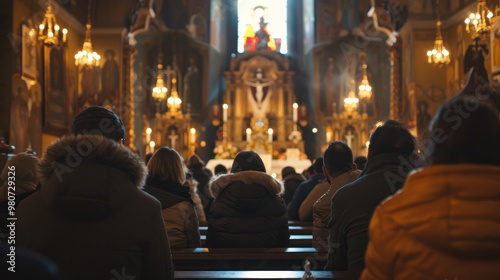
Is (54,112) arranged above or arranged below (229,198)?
above

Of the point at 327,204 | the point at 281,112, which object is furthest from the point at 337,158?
the point at 281,112

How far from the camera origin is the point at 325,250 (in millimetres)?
4688

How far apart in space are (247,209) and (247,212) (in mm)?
42

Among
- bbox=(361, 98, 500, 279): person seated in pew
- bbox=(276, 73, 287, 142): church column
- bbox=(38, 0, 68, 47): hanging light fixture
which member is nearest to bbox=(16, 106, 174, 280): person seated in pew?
bbox=(361, 98, 500, 279): person seated in pew

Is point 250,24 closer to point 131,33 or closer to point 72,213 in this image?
point 131,33

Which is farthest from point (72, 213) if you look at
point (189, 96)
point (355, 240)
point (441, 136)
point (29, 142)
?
point (189, 96)

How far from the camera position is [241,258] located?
457 centimetres

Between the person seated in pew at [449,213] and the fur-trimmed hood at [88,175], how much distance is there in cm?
113

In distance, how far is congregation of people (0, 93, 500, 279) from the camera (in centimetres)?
184

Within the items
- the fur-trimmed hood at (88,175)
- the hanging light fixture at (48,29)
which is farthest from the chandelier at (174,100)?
the fur-trimmed hood at (88,175)

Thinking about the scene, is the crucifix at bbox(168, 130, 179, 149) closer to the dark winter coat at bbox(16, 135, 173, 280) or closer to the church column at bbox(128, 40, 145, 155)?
the church column at bbox(128, 40, 145, 155)

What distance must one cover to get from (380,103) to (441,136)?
20.5 metres

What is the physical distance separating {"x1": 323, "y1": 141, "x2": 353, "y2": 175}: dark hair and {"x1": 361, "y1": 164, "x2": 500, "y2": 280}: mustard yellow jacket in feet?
9.34

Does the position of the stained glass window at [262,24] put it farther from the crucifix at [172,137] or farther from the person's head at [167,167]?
the person's head at [167,167]
